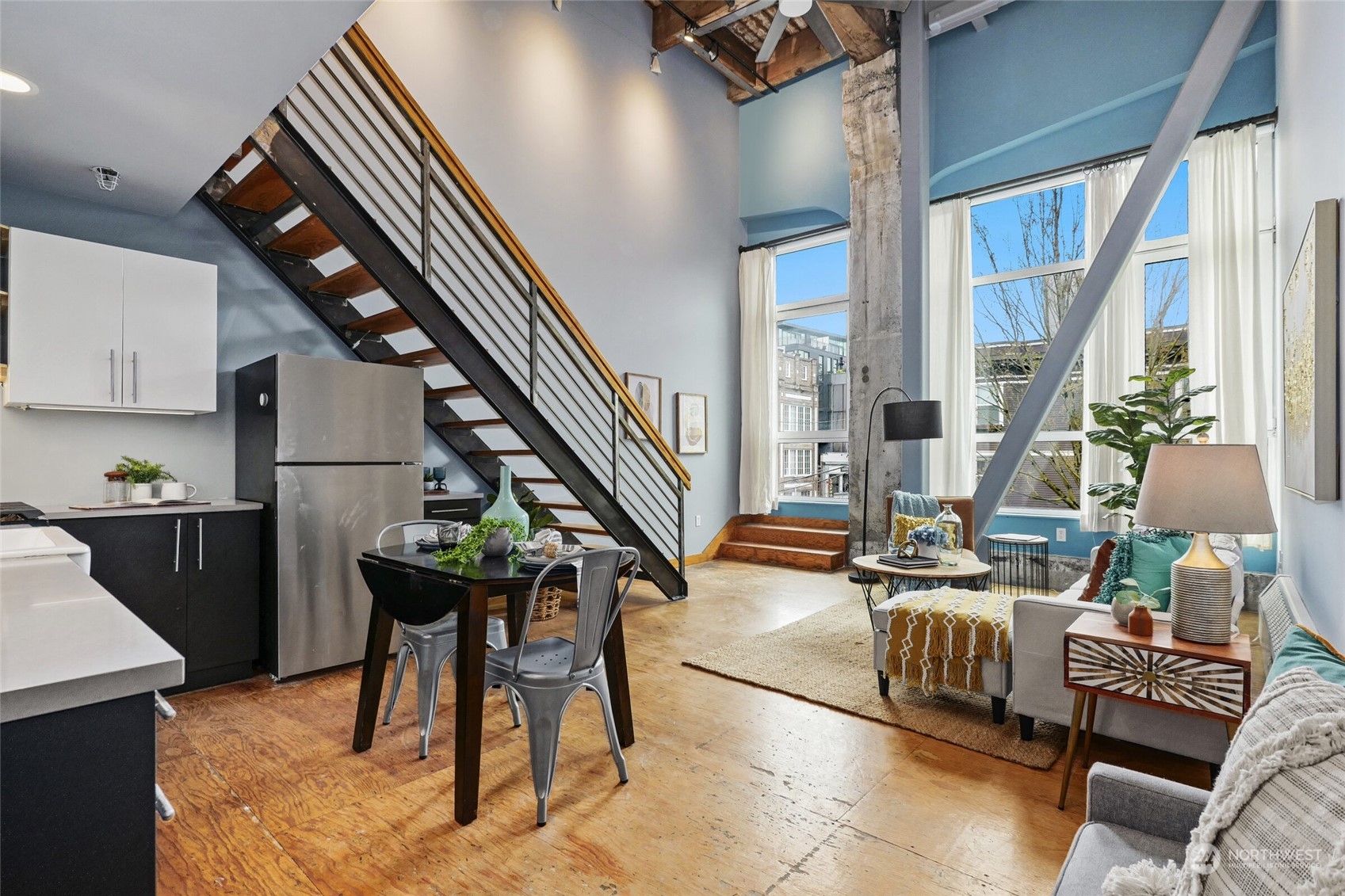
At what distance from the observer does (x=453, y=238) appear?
4918 millimetres

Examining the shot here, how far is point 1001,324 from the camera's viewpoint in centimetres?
639

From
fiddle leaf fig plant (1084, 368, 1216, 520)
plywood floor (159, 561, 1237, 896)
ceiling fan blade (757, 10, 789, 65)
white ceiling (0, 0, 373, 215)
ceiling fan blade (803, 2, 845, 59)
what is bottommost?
plywood floor (159, 561, 1237, 896)

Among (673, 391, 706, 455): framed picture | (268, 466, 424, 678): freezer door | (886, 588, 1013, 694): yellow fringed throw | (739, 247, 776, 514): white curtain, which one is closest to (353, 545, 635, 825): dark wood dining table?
(268, 466, 424, 678): freezer door

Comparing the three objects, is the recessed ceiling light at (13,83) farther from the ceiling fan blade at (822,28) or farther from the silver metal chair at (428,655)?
the ceiling fan blade at (822,28)

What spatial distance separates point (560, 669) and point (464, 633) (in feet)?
1.11

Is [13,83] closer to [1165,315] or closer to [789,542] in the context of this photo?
[789,542]

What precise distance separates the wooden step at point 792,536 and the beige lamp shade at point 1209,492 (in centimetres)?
488

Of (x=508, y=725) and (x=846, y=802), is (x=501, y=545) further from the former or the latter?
(x=846, y=802)

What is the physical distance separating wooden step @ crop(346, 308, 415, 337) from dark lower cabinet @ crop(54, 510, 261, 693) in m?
1.25

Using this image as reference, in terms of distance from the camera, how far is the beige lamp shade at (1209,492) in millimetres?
1878

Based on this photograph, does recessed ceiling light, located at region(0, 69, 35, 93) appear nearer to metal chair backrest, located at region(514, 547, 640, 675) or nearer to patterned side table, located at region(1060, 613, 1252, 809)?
metal chair backrest, located at region(514, 547, 640, 675)

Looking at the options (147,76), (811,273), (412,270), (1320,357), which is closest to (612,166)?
(811,273)

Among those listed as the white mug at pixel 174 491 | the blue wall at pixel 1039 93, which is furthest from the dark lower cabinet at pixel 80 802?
the blue wall at pixel 1039 93

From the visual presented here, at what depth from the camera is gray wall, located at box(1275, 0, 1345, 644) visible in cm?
198
